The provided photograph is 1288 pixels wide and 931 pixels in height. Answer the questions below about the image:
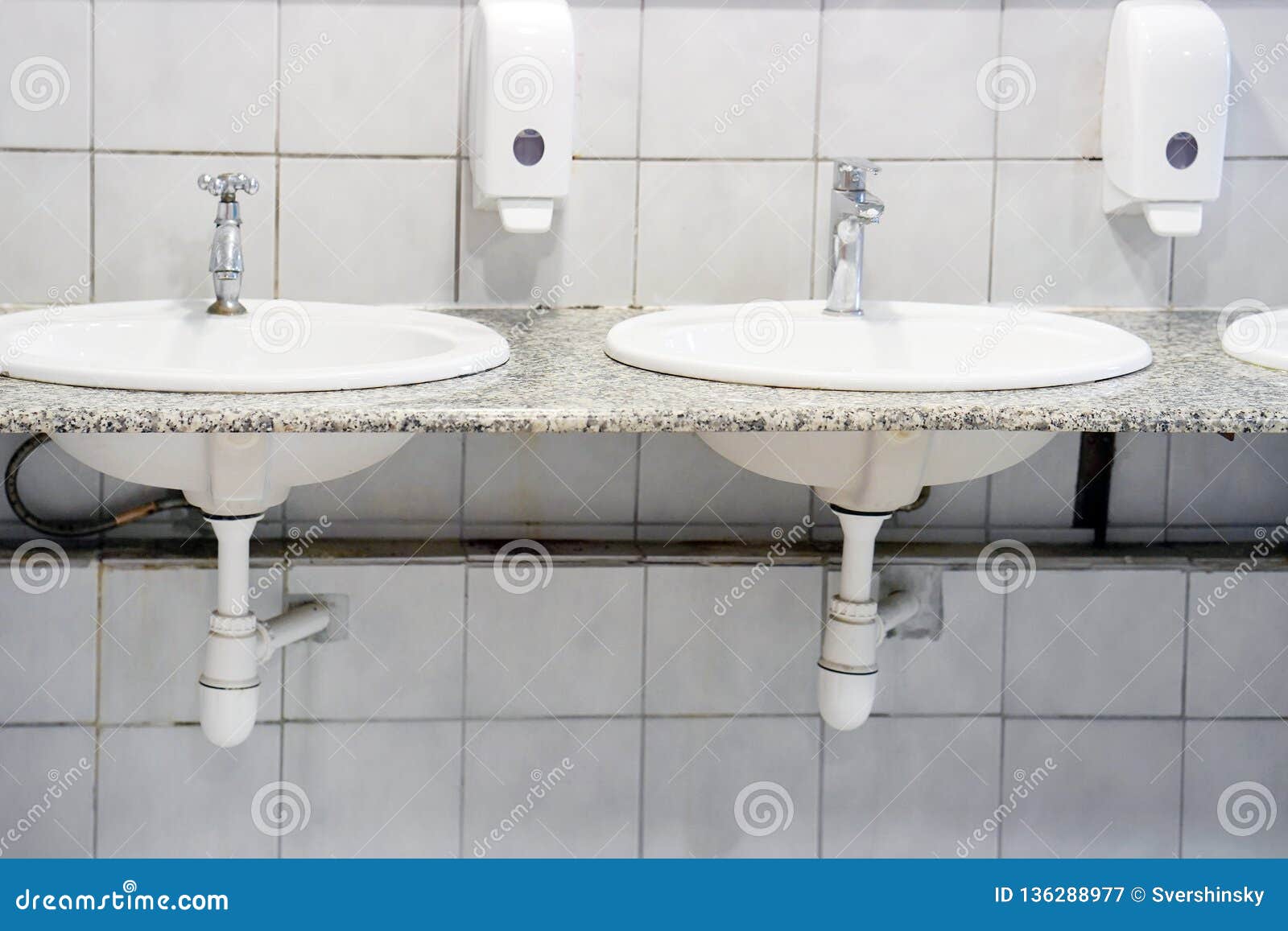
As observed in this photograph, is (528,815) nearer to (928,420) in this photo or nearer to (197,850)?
(197,850)

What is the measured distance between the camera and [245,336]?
5.18 ft

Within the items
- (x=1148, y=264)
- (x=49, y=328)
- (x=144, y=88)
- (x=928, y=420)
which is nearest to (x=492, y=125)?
(x=144, y=88)

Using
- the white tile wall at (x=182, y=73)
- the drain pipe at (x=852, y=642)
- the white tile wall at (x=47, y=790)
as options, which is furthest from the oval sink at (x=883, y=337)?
the white tile wall at (x=47, y=790)

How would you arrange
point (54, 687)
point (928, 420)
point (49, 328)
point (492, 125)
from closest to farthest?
point (928, 420) < point (49, 328) < point (492, 125) < point (54, 687)

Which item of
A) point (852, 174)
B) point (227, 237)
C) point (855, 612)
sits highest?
point (852, 174)

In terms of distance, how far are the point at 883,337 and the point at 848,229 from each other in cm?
14

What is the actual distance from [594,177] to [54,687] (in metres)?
0.96

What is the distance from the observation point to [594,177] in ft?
5.65

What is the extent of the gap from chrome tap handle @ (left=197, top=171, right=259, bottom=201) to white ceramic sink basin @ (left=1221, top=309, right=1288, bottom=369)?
114 centimetres

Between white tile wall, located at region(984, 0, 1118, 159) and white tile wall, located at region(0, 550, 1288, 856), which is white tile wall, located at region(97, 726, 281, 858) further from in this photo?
white tile wall, located at region(984, 0, 1118, 159)

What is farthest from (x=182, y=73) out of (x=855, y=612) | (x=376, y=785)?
(x=855, y=612)

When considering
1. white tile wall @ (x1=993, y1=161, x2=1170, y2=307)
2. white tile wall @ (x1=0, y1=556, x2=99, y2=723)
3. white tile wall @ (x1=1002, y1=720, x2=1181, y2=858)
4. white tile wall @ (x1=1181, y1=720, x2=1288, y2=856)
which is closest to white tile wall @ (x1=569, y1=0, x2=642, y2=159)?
white tile wall @ (x1=993, y1=161, x2=1170, y2=307)

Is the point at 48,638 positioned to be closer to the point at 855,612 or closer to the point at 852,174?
the point at 855,612

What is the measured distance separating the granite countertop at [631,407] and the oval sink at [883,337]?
17 centimetres
